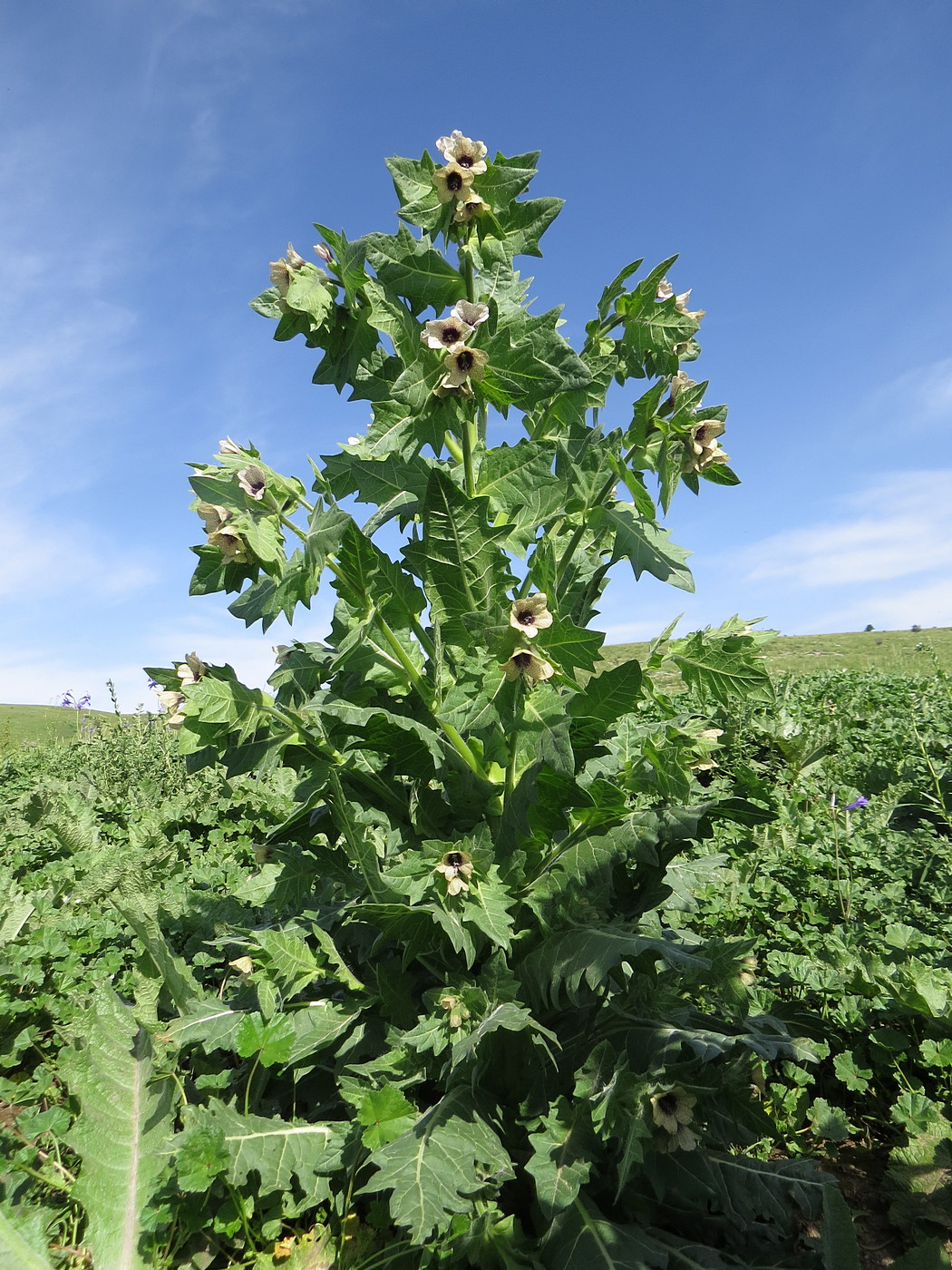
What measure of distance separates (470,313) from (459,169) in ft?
1.23

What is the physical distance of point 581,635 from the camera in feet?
6.17

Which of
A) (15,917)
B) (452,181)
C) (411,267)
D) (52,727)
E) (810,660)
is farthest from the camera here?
(810,660)

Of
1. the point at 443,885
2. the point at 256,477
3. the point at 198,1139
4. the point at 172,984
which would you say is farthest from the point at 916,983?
the point at 256,477

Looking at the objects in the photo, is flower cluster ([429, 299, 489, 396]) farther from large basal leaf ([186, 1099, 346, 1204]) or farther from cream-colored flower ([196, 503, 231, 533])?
large basal leaf ([186, 1099, 346, 1204])

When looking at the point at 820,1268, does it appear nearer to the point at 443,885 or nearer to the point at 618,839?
the point at 618,839

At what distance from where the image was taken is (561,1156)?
1956 mm

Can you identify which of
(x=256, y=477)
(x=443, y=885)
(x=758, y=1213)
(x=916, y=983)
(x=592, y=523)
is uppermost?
(x=256, y=477)

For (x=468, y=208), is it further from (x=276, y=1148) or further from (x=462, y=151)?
(x=276, y=1148)

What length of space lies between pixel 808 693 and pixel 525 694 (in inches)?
255

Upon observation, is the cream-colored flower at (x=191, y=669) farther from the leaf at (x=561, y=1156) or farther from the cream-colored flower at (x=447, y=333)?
the leaf at (x=561, y=1156)

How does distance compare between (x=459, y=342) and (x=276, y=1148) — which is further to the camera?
(x=276, y=1148)

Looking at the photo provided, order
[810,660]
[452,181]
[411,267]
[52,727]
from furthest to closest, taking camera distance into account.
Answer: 1. [810,660]
2. [52,727]
3. [411,267]
4. [452,181]

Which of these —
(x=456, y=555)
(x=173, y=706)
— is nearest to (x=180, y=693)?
(x=173, y=706)

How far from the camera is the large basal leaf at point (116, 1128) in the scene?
6.53 feet
